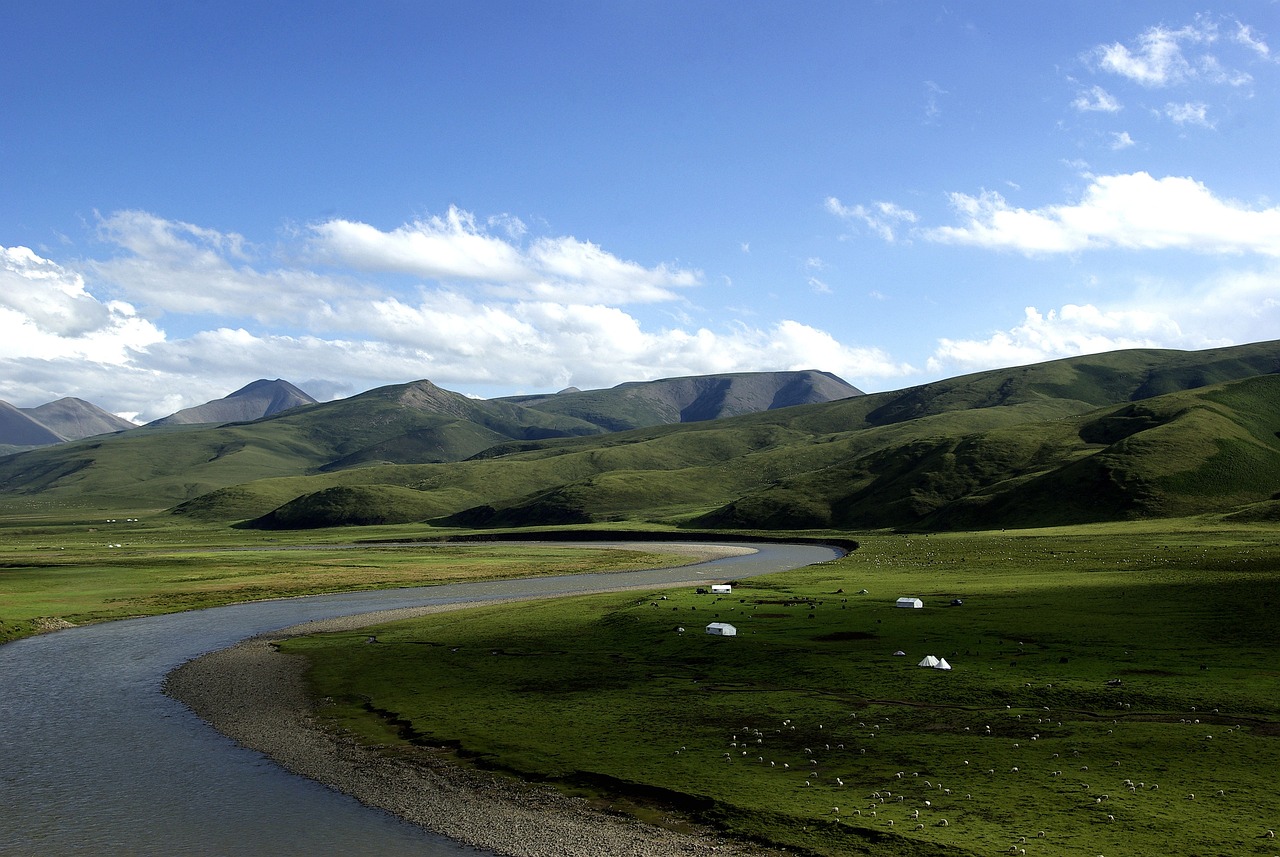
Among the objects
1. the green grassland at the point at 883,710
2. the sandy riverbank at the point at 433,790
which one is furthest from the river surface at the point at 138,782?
the green grassland at the point at 883,710

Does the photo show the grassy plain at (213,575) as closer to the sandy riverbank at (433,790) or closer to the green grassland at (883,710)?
the green grassland at (883,710)

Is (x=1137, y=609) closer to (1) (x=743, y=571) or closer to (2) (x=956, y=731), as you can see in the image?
(2) (x=956, y=731)

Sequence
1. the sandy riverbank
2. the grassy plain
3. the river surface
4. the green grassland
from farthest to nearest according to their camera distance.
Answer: the grassy plain, the river surface, the sandy riverbank, the green grassland

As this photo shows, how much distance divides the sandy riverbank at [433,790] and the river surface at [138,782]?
35.7 inches

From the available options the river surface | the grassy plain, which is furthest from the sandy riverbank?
the grassy plain

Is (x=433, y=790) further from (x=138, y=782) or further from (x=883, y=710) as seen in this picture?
(x=883, y=710)

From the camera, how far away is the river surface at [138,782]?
92.9 feet

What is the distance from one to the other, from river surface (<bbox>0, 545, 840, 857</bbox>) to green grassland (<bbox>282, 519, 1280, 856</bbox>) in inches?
250

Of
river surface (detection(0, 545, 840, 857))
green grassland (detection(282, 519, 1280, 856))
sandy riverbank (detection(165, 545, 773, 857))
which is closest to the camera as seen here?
green grassland (detection(282, 519, 1280, 856))

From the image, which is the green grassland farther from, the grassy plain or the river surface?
the grassy plain

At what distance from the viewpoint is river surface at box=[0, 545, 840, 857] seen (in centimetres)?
2831

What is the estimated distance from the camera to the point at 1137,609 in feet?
216

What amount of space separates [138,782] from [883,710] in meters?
30.7

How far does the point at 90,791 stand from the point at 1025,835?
1275 inches
